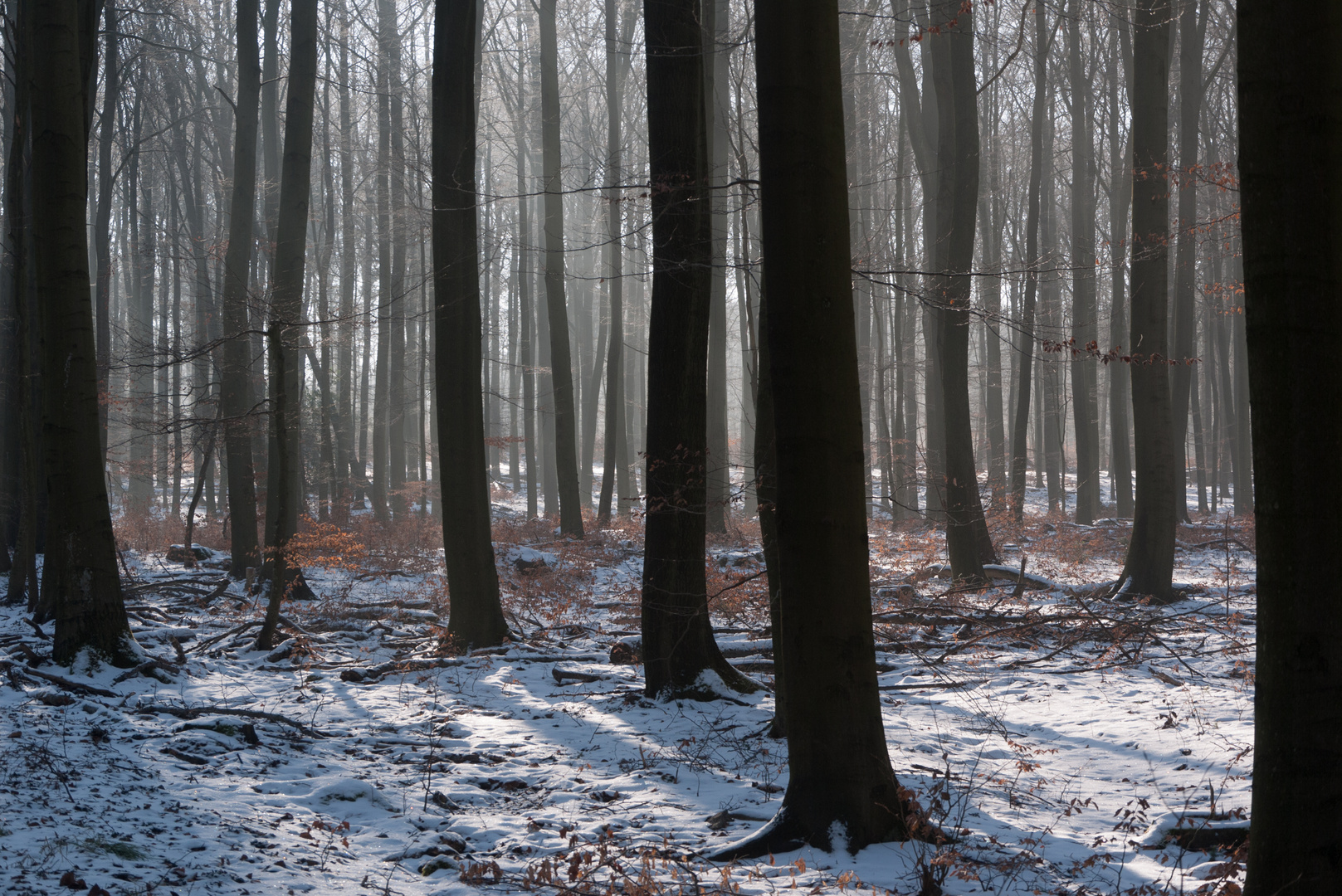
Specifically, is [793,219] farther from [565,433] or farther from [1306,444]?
[565,433]

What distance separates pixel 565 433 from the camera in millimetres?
18547

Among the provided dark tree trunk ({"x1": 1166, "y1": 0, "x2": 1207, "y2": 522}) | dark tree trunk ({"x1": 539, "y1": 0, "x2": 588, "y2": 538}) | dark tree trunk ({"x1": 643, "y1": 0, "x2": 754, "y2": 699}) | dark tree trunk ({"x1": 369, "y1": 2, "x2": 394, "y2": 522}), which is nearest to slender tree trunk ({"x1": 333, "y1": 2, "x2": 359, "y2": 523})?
dark tree trunk ({"x1": 369, "y1": 2, "x2": 394, "y2": 522})

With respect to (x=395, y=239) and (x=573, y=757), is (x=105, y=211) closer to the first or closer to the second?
(x=395, y=239)

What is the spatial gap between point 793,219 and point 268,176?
25.9 metres

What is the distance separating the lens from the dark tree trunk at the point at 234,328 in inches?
488

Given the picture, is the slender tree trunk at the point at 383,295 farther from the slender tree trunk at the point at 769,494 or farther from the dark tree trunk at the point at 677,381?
the slender tree trunk at the point at 769,494

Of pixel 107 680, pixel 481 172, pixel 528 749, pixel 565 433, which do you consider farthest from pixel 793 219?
pixel 481 172

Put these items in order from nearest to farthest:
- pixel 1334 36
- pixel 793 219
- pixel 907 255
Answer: pixel 1334 36 → pixel 793 219 → pixel 907 255

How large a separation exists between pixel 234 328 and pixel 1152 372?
11.9 meters

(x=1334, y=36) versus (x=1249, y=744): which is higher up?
(x=1334, y=36)

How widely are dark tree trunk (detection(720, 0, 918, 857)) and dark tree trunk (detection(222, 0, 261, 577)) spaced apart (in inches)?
383

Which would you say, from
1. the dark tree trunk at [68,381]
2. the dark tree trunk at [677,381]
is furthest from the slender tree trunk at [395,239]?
the dark tree trunk at [677,381]

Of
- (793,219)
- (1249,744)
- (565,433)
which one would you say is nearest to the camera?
(793,219)

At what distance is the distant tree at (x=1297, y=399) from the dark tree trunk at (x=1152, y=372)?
8707 mm
